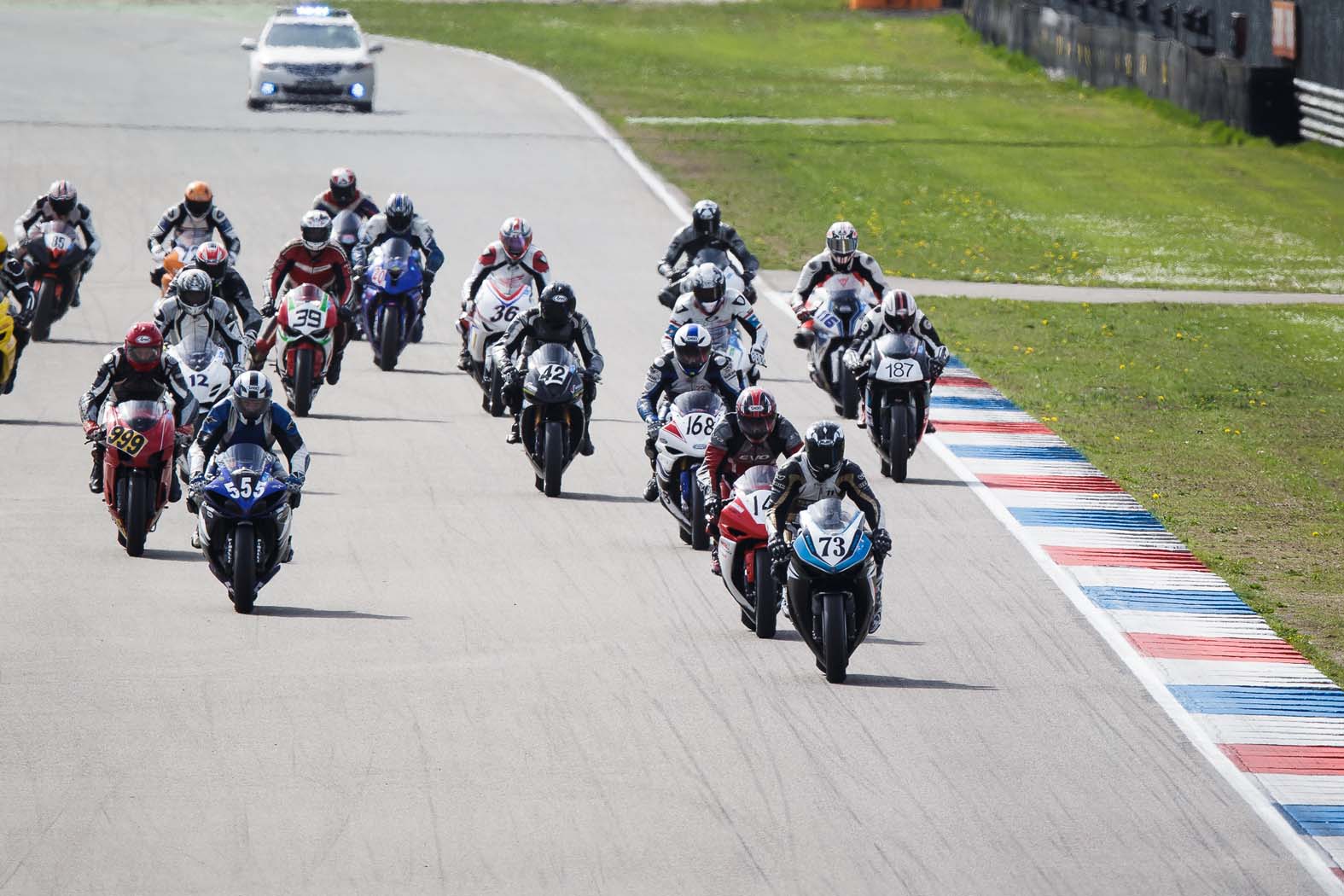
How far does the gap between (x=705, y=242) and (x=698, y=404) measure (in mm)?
7167

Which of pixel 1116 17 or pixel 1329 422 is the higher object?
pixel 1116 17

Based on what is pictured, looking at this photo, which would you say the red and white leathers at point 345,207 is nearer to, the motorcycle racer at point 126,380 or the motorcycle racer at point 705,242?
the motorcycle racer at point 705,242

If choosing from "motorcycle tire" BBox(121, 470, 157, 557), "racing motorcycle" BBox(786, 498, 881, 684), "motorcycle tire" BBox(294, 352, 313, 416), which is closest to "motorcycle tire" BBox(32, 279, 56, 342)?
"motorcycle tire" BBox(294, 352, 313, 416)

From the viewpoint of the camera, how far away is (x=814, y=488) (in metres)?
14.1

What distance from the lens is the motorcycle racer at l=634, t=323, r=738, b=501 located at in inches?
693

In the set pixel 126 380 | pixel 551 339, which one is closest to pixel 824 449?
pixel 126 380

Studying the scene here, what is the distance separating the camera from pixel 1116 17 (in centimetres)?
5750

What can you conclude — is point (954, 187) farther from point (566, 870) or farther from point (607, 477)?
point (566, 870)

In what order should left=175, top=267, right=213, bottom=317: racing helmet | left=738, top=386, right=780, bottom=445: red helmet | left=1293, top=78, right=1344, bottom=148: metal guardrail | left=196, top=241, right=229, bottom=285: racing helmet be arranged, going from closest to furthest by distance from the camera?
left=738, top=386, right=780, bottom=445: red helmet
left=175, top=267, right=213, bottom=317: racing helmet
left=196, top=241, right=229, bottom=285: racing helmet
left=1293, top=78, right=1344, bottom=148: metal guardrail

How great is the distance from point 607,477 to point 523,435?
1163 millimetres

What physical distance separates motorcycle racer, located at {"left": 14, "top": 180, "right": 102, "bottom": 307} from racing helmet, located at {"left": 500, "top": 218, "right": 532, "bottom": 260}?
18.6 feet

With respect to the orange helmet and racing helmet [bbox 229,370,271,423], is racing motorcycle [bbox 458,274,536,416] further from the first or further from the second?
racing helmet [bbox 229,370,271,423]

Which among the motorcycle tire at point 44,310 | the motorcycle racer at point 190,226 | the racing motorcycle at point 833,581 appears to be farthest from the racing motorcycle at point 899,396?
the motorcycle tire at point 44,310

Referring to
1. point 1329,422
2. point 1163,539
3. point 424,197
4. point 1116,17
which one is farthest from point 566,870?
point 1116,17
